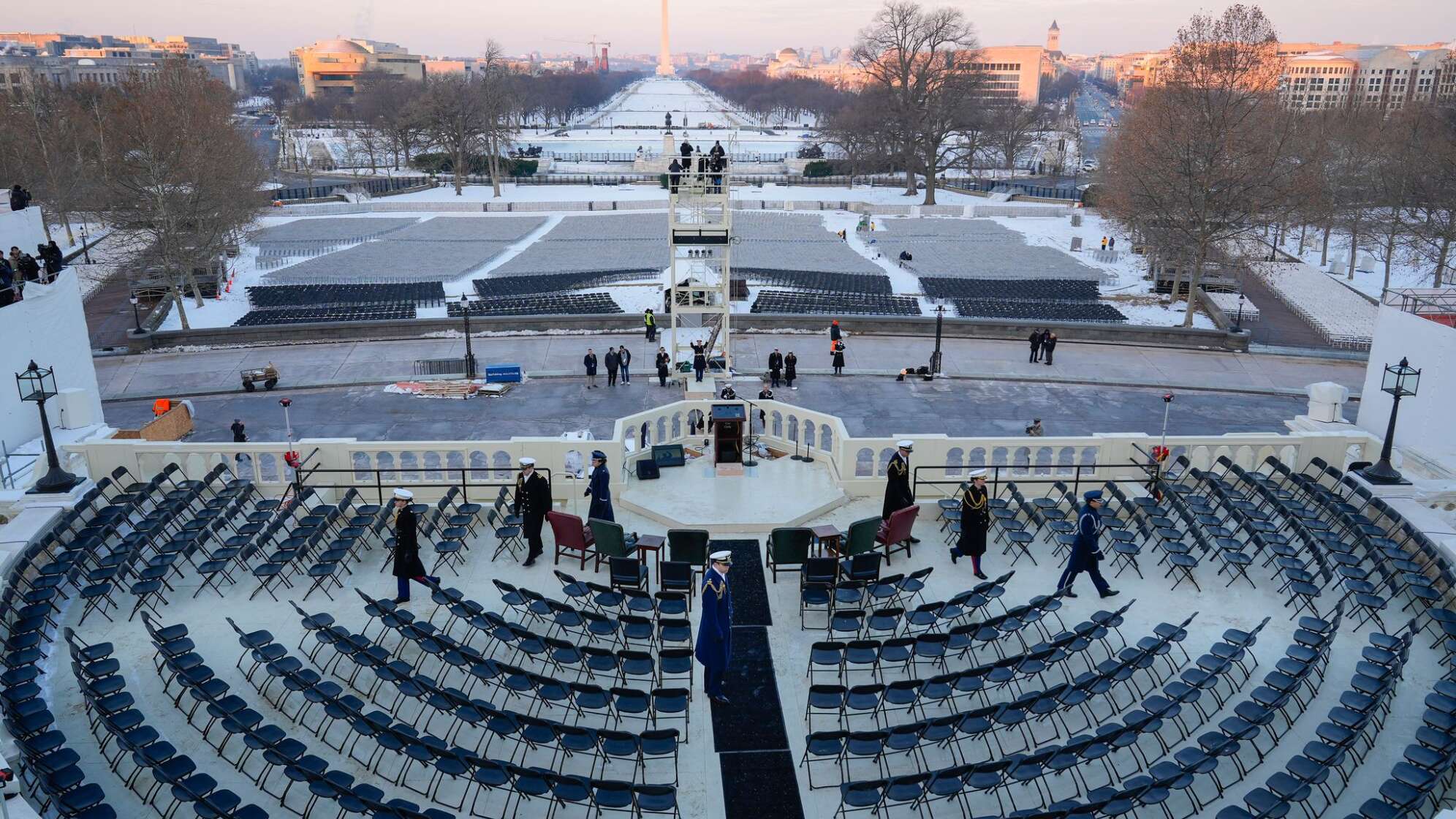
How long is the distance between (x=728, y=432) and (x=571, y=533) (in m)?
4.40

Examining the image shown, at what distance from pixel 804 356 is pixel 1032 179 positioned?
72.6 m

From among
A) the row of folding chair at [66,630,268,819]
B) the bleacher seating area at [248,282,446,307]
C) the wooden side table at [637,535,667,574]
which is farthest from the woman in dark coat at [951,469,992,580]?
the bleacher seating area at [248,282,446,307]

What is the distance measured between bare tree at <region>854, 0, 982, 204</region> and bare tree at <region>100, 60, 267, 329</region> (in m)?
47.4

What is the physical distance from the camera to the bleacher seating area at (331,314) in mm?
39062

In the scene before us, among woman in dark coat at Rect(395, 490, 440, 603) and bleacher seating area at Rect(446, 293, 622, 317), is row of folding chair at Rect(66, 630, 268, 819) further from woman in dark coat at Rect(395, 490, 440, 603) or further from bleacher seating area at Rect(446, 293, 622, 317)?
bleacher seating area at Rect(446, 293, 622, 317)

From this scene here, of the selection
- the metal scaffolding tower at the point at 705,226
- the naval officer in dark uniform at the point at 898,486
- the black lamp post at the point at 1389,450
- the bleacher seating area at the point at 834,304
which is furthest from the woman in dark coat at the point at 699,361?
the black lamp post at the point at 1389,450

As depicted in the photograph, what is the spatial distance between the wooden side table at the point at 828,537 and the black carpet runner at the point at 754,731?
1.11m

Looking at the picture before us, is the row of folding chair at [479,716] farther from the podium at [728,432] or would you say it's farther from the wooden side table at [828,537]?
the podium at [728,432]

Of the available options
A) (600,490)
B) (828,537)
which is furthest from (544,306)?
(828,537)

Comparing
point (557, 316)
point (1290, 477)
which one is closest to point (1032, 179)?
point (557, 316)

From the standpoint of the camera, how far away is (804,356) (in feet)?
113

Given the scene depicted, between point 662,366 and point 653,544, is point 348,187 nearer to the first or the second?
point 662,366

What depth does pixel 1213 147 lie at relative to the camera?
4009cm

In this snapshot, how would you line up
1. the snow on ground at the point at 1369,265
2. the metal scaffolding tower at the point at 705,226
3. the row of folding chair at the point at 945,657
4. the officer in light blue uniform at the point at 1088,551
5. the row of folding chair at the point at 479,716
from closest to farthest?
the row of folding chair at the point at 479,716 < the row of folding chair at the point at 945,657 < the officer in light blue uniform at the point at 1088,551 < the metal scaffolding tower at the point at 705,226 < the snow on ground at the point at 1369,265
